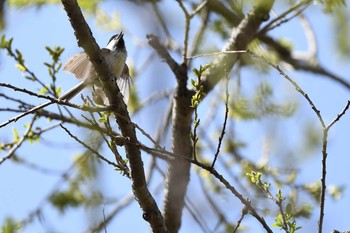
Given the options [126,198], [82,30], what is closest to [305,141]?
[126,198]

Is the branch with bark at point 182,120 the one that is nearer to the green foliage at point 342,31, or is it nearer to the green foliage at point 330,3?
the green foliage at point 330,3

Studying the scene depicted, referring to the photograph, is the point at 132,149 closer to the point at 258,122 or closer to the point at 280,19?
the point at 280,19

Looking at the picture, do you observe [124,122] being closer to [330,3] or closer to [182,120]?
[182,120]

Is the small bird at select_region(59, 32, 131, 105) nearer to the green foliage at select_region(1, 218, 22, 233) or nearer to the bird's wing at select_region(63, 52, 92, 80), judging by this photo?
the bird's wing at select_region(63, 52, 92, 80)

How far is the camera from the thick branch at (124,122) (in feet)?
7.73

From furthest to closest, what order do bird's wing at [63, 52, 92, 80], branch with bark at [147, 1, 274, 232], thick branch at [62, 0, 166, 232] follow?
bird's wing at [63, 52, 92, 80], branch with bark at [147, 1, 274, 232], thick branch at [62, 0, 166, 232]

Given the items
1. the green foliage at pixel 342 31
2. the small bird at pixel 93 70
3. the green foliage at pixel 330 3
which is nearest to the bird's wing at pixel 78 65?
the small bird at pixel 93 70

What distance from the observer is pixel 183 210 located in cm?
338

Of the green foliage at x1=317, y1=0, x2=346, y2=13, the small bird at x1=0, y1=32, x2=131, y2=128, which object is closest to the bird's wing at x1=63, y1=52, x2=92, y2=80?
the small bird at x1=0, y1=32, x2=131, y2=128

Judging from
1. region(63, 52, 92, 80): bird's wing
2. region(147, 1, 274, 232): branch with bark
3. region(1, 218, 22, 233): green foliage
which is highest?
region(63, 52, 92, 80): bird's wing

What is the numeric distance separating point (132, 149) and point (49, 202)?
5.98 feet

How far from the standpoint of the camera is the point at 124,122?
2467 millimetres

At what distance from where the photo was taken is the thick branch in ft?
7.73

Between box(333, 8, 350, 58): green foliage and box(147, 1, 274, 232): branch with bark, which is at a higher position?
box(333, 8, 350, 58): green foliage
